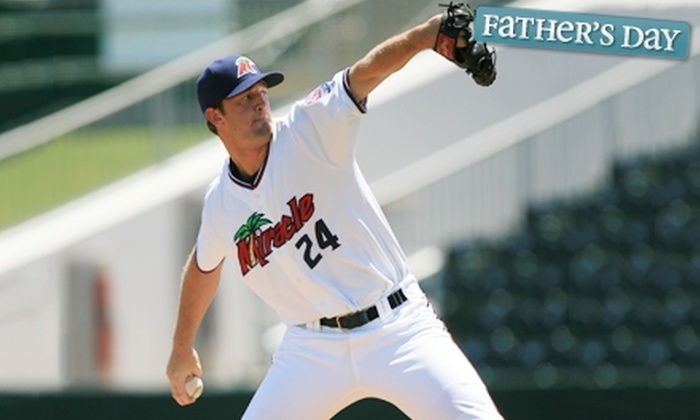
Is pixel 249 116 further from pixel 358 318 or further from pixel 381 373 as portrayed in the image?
pixel 381 373

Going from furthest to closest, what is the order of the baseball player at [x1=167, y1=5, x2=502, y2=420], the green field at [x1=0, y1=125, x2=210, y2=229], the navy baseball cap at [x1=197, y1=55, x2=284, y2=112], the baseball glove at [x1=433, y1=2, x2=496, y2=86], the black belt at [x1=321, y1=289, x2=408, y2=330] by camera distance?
the green field at [x1=0, y1=125, x2=210, y2=229] → the navy baseball cap at [x1=197, y1=55, x2=284, y2=112] → the black belt at [x1=321, y1=289, x2=408, y2=330] → the baseball player at [x1=167, y1=5, x2=502, y2=420] → the baseball glove at [x1=433, y1=2, x2=496, y2=86]

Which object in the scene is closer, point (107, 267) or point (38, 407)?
point (38, 407)

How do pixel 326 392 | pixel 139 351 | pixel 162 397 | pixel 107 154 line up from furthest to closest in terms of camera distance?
pixel 107 154 → pixel 139 351 → pixel 162 397 → pixel 326 392

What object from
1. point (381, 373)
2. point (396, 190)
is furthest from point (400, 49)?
point (396, 190)

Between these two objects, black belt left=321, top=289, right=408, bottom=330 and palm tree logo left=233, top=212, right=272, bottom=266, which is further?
palm tree logo left=233, top=212, right=272, bottom=266

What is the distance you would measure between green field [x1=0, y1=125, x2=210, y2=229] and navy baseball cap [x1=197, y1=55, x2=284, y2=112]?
4.76 metres

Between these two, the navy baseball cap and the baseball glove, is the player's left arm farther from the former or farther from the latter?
the navy baseball cap

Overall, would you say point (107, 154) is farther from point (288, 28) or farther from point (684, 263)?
point (684, 263)

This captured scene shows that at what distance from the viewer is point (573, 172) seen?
9.54 m

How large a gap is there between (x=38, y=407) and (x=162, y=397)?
0.70 metres

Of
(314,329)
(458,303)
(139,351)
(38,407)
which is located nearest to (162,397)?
(38,407)

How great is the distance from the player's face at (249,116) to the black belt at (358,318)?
70cm

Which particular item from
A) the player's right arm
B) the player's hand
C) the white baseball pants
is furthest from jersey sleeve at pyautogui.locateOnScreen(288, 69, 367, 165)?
the player's hand

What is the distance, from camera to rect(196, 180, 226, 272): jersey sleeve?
5.55 m
